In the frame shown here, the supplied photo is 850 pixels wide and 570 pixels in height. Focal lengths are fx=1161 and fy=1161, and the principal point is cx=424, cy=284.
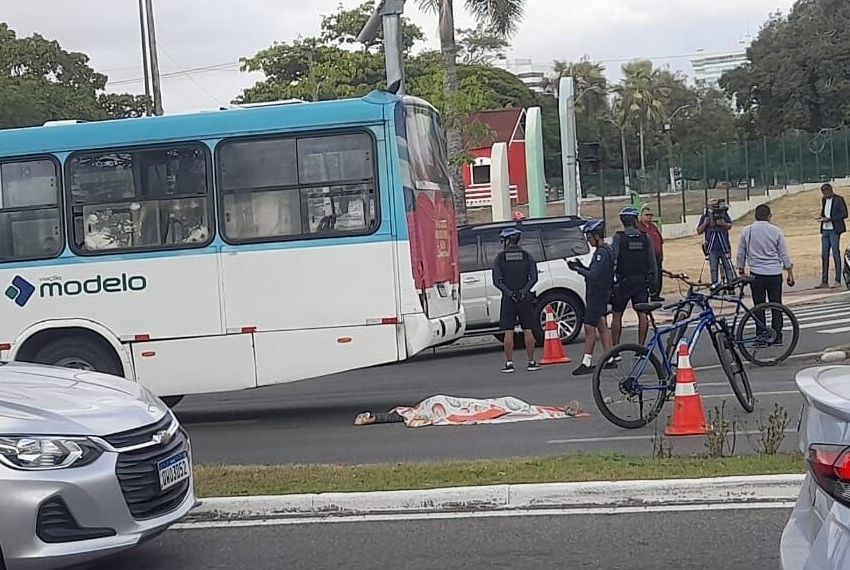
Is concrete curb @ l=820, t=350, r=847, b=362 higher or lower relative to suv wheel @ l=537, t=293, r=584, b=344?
lower

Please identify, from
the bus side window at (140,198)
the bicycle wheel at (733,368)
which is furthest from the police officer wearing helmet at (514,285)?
the bus side window at (140,198)

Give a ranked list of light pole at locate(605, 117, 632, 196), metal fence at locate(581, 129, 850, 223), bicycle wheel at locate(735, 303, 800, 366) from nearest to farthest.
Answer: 1. bicycle wheel at locate(735, 303, 800, 366)
2. metal fence at locate(581, 129, 850, 223)
3. light pole at locate(605, 117, 632, 196)

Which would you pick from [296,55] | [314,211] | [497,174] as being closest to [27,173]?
[314,211]

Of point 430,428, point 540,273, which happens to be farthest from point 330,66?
point 430,428

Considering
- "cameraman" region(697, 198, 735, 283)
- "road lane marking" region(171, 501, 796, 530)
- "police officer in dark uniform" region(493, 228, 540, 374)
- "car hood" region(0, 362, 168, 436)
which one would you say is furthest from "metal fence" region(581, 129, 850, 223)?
"car hood" region(0, 362, 168, 436)

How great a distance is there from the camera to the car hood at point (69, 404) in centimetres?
571

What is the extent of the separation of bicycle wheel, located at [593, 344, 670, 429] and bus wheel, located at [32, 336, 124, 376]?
4.67 meters

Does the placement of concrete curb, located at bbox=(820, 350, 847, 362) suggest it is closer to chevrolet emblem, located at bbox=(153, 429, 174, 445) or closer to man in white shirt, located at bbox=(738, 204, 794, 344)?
man in white shirt, located at bbox=(738, 204, 794, 344)

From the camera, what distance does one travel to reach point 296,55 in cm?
5716

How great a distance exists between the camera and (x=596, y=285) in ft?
43.9

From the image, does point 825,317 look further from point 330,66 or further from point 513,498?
point 330,66

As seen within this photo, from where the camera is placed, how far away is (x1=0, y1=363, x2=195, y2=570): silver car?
5.47 meters

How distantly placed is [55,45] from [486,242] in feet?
118

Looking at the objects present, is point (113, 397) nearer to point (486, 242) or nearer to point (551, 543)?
point (551, 543)
